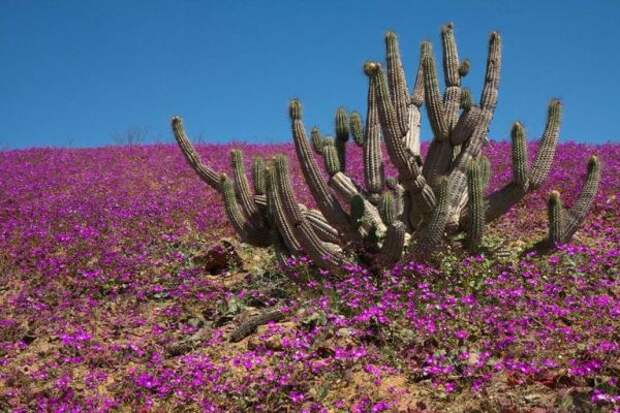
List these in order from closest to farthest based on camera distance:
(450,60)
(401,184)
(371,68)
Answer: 1. (371,68)
2. (401,184)
3. (450,60)

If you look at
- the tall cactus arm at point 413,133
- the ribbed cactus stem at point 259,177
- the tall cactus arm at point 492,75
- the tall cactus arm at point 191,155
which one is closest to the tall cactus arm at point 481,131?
the tall cactus arm at point 492,75

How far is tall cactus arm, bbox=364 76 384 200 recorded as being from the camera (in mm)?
8797

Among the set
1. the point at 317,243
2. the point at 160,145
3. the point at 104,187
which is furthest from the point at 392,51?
the point at 160,145

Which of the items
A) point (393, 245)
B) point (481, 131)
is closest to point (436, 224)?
point (393, 245)

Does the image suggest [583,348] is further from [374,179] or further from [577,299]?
[374,179]

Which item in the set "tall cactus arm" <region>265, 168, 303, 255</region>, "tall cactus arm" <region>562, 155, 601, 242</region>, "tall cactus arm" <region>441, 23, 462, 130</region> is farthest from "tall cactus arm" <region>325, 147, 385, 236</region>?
"tall cactus arm" <region>562, 155, 601, 242</region>

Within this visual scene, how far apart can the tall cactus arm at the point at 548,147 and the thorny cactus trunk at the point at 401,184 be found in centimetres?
1

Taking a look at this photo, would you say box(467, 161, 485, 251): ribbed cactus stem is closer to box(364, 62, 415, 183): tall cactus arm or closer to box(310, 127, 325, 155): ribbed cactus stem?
box(364, 62, 415, 183): tall cactus arm

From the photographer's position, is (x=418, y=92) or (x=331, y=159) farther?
(x=418, y=92)

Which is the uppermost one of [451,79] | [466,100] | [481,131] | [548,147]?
[451,79]

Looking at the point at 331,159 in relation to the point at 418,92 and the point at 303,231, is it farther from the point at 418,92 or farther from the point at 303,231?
the point at 418,92

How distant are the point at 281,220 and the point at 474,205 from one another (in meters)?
2.39

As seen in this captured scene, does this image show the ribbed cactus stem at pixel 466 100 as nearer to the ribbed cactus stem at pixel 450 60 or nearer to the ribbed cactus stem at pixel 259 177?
the ribbed cactus stem at pixel 450 60

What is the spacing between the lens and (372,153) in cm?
882
